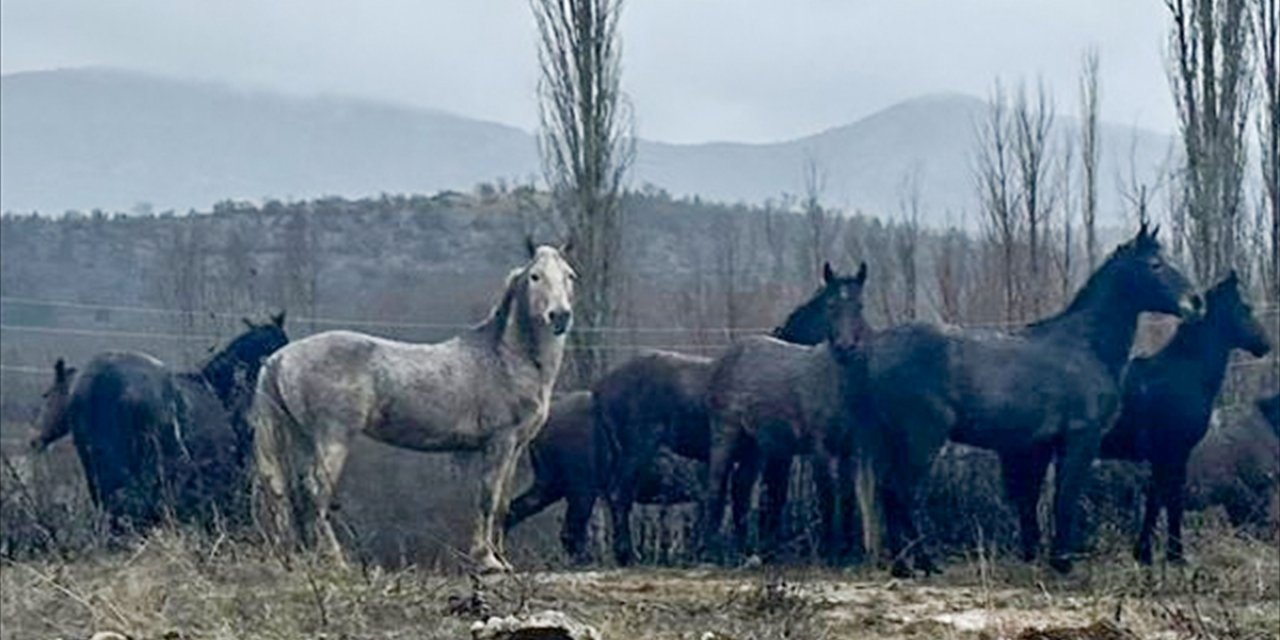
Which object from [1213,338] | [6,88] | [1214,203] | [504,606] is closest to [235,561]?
[504,606]

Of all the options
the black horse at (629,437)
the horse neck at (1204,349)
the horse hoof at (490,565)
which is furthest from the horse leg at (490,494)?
the horse neck at (1204,349)

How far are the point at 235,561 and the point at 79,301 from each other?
113 ft

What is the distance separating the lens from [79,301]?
137 feet

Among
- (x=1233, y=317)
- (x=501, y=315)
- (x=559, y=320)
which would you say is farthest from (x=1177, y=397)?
(x=501, y=315)

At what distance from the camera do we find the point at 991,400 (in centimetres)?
1048

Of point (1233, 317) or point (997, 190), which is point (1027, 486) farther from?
point (997, 190)

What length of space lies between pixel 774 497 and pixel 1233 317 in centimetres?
344

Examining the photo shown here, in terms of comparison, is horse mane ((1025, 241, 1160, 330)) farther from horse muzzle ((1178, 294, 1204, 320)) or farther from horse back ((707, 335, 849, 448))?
horse back ((707, 335, 849, 448))

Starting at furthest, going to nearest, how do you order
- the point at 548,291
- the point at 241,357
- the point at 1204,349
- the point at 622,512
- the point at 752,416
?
1. the point at 241,357
2. the point at 622,512
3. the point at 752,416
4. the point at 1204,349
5. the point at 548,291

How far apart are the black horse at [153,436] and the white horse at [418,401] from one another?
2085 mm

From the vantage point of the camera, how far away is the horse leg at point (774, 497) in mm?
11852

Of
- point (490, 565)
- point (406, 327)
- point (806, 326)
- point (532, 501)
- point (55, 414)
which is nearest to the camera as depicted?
point (490, 565)

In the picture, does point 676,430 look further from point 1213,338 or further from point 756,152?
point 756,152

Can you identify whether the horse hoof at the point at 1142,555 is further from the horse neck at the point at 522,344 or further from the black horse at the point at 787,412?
the horse neck at the point at 522,344
